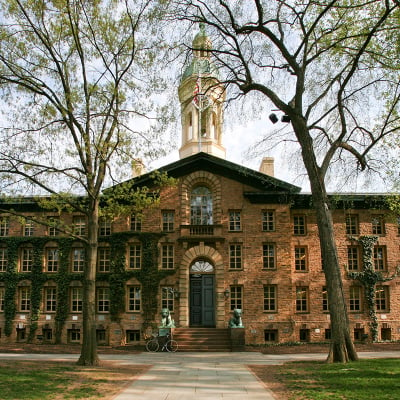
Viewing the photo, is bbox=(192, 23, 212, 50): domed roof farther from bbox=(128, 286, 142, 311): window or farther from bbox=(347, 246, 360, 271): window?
bbox=(347, 246, 360, 271): window

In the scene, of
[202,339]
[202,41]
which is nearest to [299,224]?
[202,339]

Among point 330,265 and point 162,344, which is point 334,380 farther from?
point 162,344

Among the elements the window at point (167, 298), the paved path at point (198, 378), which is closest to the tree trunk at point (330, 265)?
the paved path at point (198, 378)

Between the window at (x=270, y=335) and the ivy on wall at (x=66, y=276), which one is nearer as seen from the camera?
the window at (x=270, y=335)

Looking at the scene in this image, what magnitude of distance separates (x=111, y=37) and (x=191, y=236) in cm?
1276

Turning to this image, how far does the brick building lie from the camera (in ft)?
90.5

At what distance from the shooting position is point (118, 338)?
89.4 ft

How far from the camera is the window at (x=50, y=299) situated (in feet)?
95.0

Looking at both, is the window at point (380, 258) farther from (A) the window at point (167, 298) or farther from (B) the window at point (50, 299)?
(B) the window at point (50, 299)

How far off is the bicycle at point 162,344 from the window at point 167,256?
4.43 metres

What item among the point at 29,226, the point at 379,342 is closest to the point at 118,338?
the point at 29,226

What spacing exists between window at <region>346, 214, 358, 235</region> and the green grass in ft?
44.5

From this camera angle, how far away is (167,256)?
28234 millimetres

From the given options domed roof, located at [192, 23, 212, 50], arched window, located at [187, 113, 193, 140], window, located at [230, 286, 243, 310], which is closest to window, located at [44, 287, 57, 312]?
window, located at [230, 286, 243, 310]
